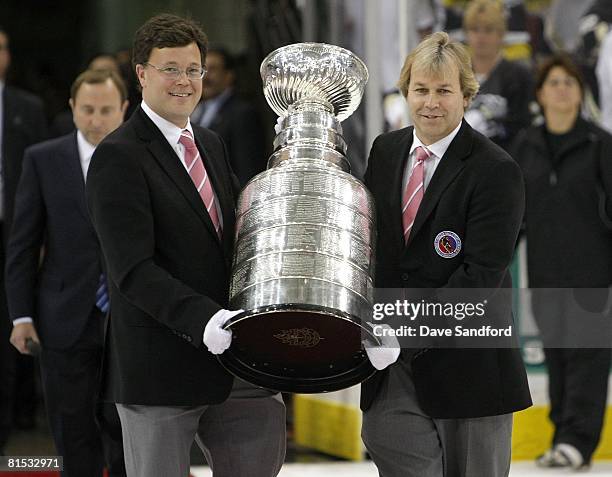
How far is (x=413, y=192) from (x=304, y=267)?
49 cm

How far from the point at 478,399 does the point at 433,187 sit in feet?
1.87

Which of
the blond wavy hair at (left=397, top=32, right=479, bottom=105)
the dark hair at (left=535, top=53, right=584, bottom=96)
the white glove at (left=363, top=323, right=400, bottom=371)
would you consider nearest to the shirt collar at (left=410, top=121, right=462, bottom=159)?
the blond wavy hair at (left=397, top=32, right=479, bottom=105)

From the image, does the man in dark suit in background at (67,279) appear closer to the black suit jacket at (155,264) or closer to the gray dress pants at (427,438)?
the black suit jacket at (155,264)

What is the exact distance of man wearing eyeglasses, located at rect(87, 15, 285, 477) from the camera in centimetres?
324

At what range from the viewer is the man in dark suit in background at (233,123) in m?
6.55

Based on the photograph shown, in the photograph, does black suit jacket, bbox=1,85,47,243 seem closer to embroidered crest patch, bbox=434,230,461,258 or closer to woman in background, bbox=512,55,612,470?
woman in background, bbox=512,55,612,470

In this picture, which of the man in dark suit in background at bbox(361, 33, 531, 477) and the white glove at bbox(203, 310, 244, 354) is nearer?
the white glove at bbox(203, 310, 244, 354)

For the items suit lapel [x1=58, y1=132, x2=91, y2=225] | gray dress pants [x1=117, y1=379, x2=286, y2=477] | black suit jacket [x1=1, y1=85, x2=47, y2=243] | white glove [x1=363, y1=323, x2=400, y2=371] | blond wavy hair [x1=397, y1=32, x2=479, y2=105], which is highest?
black suit jacket [x1=1, y1=85, x2=47, y2=243]

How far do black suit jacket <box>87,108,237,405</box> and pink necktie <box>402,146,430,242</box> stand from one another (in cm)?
48

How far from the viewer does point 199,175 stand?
3.44 m

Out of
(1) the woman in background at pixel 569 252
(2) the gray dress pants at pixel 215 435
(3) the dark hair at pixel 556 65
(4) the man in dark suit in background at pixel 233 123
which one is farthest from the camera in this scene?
(4) the man in dark suit in background at pixel 233 123

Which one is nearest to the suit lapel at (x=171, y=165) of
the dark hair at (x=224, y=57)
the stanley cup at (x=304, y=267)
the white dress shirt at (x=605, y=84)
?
the stanley cup at (x=304, y=267)

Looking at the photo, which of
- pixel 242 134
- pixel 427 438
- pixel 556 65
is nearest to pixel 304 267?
pixel 427 438

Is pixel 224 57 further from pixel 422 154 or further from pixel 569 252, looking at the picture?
pixel 422 154
